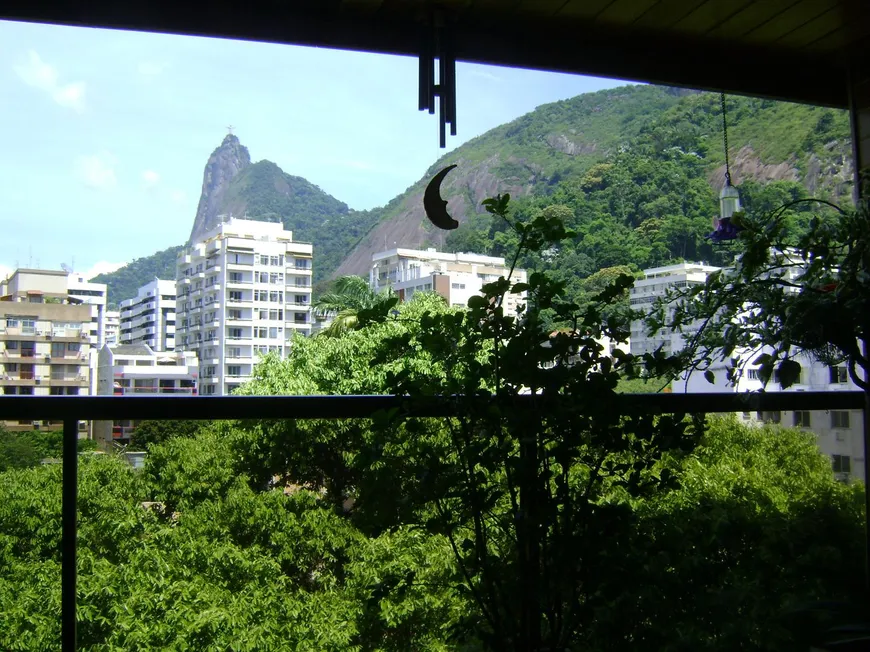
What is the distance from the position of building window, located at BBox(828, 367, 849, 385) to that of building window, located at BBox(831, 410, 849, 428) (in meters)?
0.09

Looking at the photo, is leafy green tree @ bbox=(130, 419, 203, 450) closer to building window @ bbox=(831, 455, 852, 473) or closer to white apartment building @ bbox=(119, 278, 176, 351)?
building window @ bbox=(831, 455, 852, 473)

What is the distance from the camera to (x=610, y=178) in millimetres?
13609

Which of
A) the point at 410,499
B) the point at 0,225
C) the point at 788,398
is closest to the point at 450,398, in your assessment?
the point at 410,499

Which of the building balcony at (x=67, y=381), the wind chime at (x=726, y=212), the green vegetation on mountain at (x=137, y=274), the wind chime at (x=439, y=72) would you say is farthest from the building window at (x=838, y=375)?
the building balcony at (x=67, y=381)

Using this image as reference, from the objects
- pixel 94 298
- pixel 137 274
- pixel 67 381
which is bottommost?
pixel 67 381

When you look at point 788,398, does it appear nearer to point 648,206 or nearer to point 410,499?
point 410,499

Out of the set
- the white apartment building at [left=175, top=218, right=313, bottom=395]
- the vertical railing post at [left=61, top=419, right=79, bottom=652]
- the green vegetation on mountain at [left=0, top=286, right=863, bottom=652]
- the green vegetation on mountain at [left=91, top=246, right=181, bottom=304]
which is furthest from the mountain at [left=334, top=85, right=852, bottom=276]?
the green vegetation on mountain at [left=91, top=246, right=181, bottom=304]

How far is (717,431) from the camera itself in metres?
2.10

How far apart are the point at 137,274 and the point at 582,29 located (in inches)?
1461

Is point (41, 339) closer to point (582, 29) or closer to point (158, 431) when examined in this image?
point (582, 29)

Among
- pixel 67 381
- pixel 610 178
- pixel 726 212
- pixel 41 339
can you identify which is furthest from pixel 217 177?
pixel 726 212

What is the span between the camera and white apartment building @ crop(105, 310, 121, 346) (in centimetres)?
4122

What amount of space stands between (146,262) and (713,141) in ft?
109

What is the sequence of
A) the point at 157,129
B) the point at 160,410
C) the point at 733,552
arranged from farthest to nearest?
the point at 157,129 → the point at 733,552 → the point at 160,410
